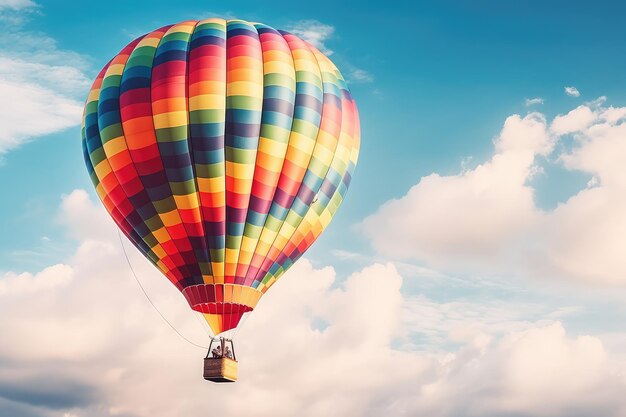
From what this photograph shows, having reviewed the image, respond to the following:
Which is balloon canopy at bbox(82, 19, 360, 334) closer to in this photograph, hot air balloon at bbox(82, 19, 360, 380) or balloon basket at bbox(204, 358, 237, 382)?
hot air balloon at bbox(82, 19, 360, 380)

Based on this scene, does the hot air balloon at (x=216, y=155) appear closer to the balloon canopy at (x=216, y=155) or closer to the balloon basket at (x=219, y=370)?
the balloon canopy at (x=216, y=155)

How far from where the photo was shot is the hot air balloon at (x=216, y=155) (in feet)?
133

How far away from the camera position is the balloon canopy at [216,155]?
4062 centimetres

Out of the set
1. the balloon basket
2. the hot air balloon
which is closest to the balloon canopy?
the hot air balloon

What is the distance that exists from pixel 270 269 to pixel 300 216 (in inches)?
88.3

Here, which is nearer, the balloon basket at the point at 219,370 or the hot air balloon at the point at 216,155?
the balloon basket at the point at 219,370

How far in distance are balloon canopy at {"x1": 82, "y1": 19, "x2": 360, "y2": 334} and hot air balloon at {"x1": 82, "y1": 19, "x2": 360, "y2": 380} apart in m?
0.04

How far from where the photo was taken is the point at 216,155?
1593 inches

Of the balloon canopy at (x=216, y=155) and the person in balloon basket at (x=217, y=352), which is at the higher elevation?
the balloon canopy at (x=216, y=155)

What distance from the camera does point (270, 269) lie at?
4234cm

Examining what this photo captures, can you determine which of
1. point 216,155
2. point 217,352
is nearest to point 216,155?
point 216,155

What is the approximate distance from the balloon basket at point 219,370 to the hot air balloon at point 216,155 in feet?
3.93

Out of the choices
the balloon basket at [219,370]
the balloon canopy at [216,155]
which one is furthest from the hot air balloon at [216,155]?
the balloon basket at [219,370]

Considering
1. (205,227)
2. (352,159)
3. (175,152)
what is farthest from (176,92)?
(352,159)
